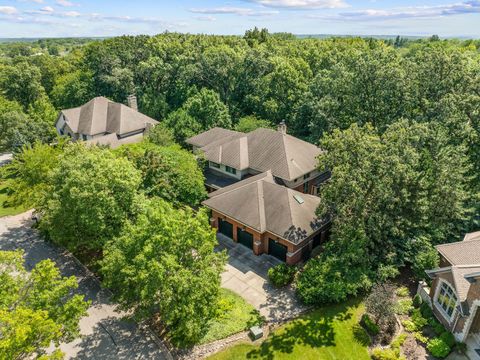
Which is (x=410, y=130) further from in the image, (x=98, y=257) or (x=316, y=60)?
(x=316, y=60)

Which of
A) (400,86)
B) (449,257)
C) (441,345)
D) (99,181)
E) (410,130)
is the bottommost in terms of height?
(441,345)

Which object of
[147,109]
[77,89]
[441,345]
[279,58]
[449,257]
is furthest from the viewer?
[77,89]

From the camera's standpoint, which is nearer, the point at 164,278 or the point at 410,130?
the point at 164,278

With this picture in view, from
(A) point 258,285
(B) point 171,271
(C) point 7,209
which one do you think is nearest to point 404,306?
(A) point 258,285

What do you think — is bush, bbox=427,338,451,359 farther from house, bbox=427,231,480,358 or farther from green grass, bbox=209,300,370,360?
green grass, bbox=209,300,370,360

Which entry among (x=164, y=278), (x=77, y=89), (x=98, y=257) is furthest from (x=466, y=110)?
(x=77, y=89)

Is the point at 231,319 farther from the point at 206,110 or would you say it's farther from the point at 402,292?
the point at 206,110

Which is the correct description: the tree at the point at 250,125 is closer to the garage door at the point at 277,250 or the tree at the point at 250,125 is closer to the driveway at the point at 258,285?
the driveway at the point at 258,285
